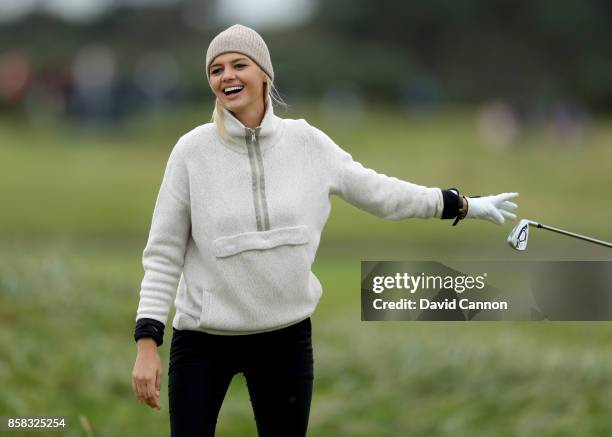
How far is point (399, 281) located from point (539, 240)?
1504 centimetres

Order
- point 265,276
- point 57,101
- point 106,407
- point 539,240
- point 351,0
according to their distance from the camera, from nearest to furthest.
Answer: point 265,276, point 106,407, point 539,240, point 57,101, point 351,0

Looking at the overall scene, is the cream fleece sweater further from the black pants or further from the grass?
the grass

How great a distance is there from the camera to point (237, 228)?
4051mm

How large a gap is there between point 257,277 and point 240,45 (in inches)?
28.7

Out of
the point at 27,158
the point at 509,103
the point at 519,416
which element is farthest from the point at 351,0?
the point at 519,416

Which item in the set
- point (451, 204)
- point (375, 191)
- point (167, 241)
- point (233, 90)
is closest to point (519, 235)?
point (451, 204)

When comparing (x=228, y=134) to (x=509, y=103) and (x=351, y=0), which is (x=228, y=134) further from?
(x=351, y=0)

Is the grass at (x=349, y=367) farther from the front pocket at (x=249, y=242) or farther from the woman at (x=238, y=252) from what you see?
the front pocket at (x=249, y=242)

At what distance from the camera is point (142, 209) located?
75.4ft

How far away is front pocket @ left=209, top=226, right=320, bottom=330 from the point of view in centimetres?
406

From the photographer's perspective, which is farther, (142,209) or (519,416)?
(142,209)

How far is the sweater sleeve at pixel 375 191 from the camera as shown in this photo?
425 centimetres

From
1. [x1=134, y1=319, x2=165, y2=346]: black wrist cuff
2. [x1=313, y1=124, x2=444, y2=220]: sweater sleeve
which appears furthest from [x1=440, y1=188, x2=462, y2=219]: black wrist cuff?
[x1=134, y1=319, x2=165, y2=346]: black wrist cuff

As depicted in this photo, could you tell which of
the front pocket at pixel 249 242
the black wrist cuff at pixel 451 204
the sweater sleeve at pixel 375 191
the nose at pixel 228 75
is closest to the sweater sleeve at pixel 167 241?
the front pocket at pixel 249 242
